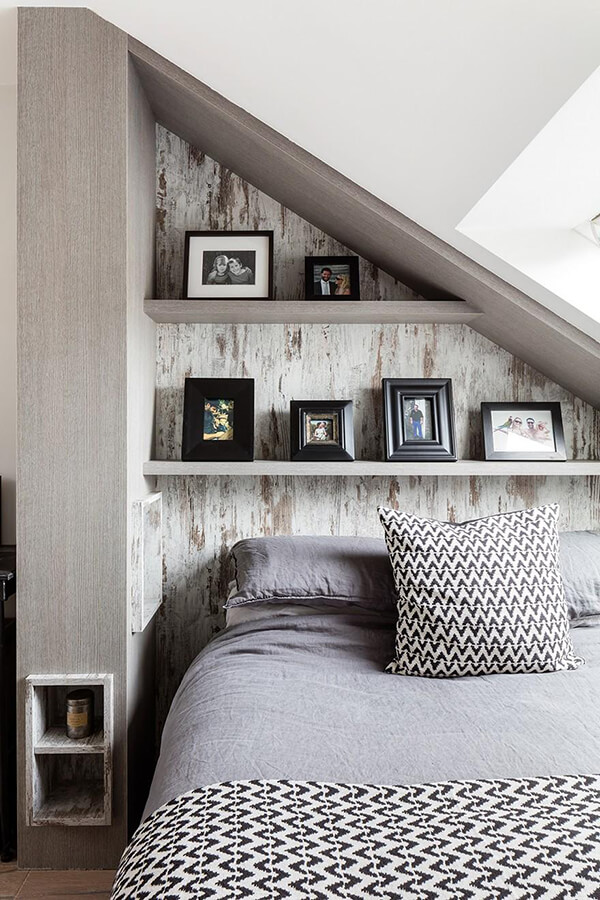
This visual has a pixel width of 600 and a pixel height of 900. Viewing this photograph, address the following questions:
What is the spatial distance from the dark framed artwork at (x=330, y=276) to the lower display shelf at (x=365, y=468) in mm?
604

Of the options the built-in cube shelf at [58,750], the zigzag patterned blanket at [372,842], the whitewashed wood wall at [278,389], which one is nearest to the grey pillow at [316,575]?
the whitewashed wood wall at [278,389]

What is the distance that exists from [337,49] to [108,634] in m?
1.62

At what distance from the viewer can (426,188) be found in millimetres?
1881

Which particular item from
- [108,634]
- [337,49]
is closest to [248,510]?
[108,634]

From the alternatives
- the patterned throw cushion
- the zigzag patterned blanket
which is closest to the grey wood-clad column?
the patterned throw cushion

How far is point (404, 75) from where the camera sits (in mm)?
1535

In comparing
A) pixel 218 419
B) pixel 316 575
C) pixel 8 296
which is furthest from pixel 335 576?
pixel 8 296

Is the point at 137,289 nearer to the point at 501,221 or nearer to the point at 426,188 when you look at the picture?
the point at 426,188

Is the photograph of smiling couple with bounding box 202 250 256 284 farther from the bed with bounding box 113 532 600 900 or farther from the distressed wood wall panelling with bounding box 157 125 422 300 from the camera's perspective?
the bed with bounding box 113 532 600 900

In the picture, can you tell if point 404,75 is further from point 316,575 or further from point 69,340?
→ point 316,575

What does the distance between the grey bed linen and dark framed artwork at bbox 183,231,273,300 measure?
1113 millimetres

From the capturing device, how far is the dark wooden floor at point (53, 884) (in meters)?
1.91

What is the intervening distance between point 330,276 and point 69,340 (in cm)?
94

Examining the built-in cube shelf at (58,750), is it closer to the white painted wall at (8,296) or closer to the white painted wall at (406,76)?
the white painted wall at (8,296)
